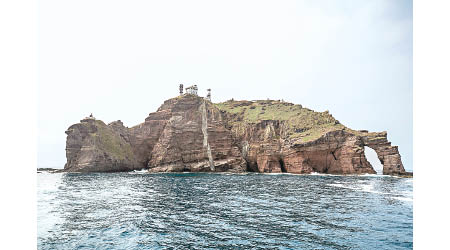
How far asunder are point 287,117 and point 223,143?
30.0 m

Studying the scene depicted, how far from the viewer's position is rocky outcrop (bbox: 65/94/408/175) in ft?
274

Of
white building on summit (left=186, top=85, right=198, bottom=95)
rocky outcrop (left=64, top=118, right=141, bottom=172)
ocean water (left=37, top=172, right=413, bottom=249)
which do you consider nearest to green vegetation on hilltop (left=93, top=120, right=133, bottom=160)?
rocky outcrop (left=64, top=118, right=141, bottom=172)

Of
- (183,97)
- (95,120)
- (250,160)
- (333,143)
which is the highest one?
(183,97)

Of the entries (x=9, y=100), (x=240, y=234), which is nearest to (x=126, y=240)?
(x=240, y=234)

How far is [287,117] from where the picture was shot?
106 m

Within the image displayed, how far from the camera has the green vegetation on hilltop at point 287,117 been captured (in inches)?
3652

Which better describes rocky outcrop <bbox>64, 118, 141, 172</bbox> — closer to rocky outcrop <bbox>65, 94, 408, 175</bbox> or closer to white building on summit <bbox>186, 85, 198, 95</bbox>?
rocky outcrop <bbox>65, 94, 408, 175</bbox>

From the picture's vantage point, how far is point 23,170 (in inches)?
229

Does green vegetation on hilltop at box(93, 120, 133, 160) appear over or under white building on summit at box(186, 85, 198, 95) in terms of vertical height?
under

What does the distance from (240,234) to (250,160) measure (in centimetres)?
8399

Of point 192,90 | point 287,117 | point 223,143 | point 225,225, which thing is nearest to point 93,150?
point 223,143

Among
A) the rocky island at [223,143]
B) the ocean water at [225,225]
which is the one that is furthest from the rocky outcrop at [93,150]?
the ocean water at [225,225]

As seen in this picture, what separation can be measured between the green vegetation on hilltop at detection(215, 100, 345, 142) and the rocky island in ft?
1.19

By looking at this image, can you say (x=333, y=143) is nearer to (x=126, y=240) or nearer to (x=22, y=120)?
(x=126, y=240)
